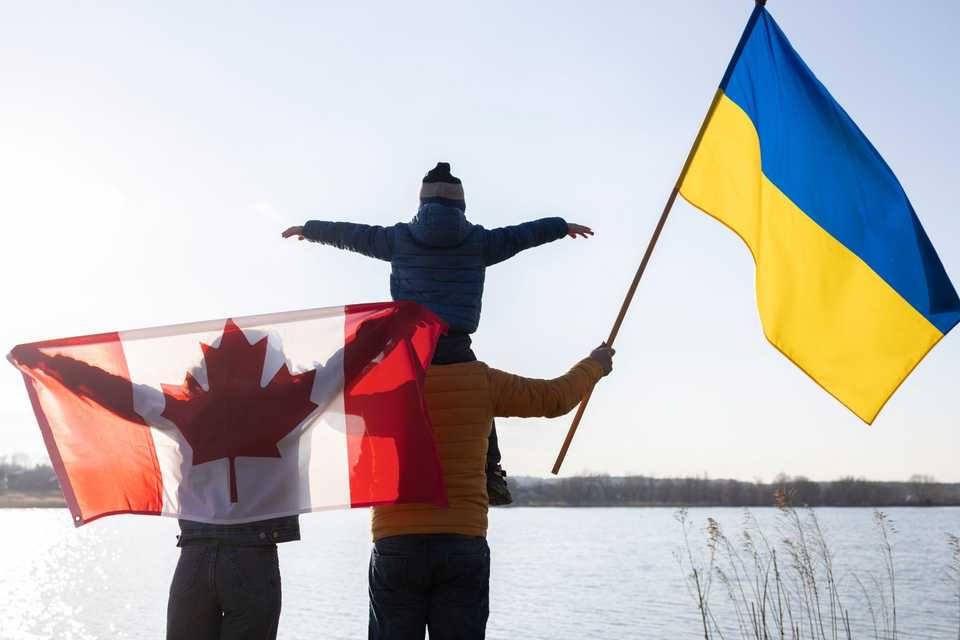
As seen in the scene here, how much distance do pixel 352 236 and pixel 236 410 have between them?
0.82 m

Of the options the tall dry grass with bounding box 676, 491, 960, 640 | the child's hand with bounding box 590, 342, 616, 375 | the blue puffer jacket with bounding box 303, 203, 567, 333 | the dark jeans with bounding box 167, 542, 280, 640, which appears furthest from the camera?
the tall dry grass with bounding box 676, 491, 960, 640

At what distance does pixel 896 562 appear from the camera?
3553 centimetres

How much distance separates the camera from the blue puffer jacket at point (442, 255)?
4145mm

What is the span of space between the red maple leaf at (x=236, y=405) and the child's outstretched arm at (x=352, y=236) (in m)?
0.47

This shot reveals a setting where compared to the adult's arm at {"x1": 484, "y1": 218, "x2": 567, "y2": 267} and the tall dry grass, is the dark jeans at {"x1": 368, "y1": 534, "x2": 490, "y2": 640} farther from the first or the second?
the tall dry grass

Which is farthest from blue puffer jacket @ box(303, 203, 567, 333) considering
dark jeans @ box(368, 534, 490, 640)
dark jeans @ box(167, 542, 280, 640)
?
dark jeans @ box(167, 542, 280, 640)

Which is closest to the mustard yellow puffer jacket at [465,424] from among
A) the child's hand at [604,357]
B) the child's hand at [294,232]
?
the child's hand at [604,357]

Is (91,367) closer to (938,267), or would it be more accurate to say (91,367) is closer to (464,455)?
(464,455)

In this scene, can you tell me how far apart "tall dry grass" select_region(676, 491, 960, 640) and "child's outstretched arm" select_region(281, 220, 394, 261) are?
4.47m

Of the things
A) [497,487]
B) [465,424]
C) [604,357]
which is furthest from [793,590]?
[465,424]

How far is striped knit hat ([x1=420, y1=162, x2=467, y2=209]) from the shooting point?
4.26 m

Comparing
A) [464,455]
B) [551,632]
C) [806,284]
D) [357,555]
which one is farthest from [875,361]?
[357,555]

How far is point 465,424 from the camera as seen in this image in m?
4.02

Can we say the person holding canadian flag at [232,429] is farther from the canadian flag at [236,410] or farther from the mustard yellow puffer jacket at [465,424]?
the mustard yellow puffer jacket at [465,424]
